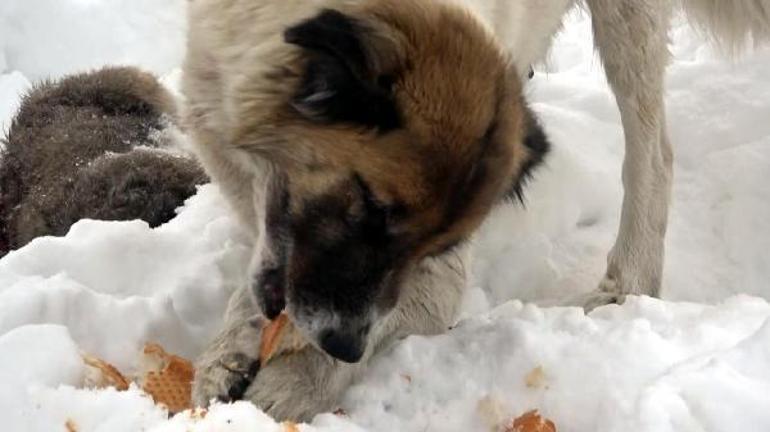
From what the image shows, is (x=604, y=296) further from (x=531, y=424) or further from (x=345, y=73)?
(x=345, y=73)

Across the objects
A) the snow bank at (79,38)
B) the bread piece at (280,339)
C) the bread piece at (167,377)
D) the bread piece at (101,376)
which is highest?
the bread piece at (101,376)

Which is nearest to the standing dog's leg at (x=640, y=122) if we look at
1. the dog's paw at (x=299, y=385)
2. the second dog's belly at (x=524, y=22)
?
the second dog's belly at (x=524, y=22)

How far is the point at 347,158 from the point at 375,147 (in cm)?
8

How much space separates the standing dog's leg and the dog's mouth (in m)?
1.38

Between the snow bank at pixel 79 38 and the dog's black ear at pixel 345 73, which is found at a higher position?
the dog's black ear at pixel 345 73

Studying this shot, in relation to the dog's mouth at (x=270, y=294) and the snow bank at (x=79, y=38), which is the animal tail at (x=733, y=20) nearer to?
the dog's mouth at (x=270, y=294)

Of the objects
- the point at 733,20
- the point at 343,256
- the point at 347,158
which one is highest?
the point at 347,158

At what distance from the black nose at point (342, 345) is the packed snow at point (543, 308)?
0.32ft

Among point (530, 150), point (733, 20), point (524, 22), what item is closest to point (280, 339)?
point (530, 150)

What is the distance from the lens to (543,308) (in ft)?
8.96

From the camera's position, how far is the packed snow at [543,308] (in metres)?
2.06

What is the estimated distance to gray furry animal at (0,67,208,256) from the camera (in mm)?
3904

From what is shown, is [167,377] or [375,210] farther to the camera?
[167,377]

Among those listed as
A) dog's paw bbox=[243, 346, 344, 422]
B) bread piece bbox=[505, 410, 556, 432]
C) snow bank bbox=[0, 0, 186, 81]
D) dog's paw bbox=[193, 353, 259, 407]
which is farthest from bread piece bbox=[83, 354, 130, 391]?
snow bank bbox=[0, 0, 186, 81]
